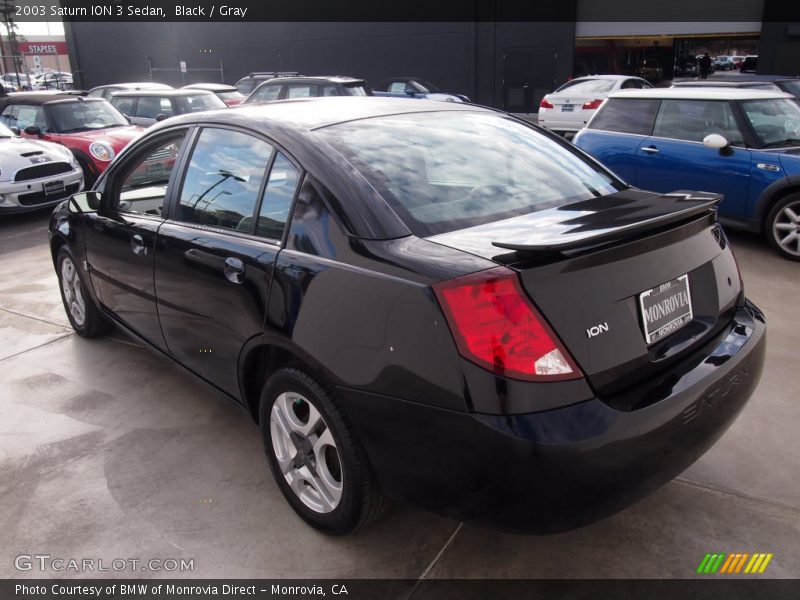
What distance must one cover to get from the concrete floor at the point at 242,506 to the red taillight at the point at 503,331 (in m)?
0.93

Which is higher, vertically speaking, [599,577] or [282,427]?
[282,427]

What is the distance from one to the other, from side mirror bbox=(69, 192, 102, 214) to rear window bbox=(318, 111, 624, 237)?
1.90 meters

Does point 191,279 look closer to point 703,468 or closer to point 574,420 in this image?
Answer: point 574,420

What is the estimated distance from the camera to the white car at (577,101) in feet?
47.8

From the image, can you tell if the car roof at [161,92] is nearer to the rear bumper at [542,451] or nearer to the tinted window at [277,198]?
the tinted window at [277,198]

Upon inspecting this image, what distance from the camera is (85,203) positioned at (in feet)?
13.2

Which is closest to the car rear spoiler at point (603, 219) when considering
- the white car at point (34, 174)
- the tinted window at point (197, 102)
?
the white car at point (34, 174)

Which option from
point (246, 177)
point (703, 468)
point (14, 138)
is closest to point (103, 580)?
point (246, 177)

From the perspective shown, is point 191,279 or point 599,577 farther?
point 191,279

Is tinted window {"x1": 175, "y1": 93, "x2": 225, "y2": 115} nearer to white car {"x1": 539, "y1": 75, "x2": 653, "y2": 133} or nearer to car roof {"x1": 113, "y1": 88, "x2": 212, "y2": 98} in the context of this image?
car roof {"x1": 113, "y1": 88, "x2": 212, "y2": 98}

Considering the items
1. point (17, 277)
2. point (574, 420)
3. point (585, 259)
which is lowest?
point (17, 277)

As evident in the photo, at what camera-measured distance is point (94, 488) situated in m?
3.00

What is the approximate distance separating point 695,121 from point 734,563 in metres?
5.48

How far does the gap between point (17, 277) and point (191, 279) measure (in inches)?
174
